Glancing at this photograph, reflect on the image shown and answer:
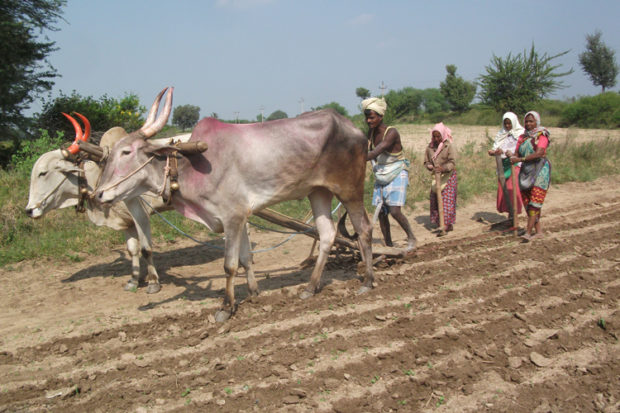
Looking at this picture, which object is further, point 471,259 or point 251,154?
point 471,259

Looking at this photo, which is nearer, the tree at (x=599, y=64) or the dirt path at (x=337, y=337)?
the dirt path at (x=337, y=337)

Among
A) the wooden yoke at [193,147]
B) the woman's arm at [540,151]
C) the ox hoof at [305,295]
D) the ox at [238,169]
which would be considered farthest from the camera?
the woman's arm at [540,151]

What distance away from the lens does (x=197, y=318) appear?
5.16m

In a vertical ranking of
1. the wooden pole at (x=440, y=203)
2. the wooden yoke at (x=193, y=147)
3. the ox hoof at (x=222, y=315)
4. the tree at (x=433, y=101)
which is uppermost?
the tree at (x=433, y=101)

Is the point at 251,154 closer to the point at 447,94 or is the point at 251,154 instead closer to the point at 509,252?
the point at 509,252

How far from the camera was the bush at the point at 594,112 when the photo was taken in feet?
96.5

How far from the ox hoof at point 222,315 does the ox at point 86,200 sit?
5.20 feet

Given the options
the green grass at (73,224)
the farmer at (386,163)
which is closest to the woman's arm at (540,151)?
the farmer at (386,163)

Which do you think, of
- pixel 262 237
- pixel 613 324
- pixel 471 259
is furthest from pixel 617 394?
pixel 262 237

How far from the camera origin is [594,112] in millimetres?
30953

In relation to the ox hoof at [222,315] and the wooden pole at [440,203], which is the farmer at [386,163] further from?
the ox hoof at [222,315]

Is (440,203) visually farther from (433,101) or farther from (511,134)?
(433,101)

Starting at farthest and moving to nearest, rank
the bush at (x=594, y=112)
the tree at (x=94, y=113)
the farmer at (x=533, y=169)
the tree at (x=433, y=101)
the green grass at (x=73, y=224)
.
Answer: the tree at (x=433, y=101) < the bush at (x=594, y=112) < the tree at (x=94, y=113) < the green grass at (x=73, y=224) < the farmer at (x=533, y=169)

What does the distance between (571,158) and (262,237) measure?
1092 cm
